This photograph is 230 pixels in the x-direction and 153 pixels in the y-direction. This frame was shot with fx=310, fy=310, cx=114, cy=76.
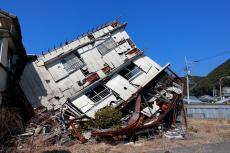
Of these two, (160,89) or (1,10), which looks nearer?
(1,10)

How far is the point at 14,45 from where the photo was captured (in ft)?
67.1

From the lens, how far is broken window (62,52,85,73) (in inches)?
947

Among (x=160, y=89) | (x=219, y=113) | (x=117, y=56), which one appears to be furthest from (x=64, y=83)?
(x=219, y=113)

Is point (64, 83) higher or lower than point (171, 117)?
higher

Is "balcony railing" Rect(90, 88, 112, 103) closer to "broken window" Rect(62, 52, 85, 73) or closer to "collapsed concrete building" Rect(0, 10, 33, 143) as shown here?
"broken window" Rect(62, 52, 85, 73)

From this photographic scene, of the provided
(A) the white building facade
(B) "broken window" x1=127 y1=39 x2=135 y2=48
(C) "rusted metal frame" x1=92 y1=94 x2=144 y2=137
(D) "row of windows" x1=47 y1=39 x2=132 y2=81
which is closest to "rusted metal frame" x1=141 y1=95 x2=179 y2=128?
(C) "rusted metal frame" x1=92 y1=94 x2=144 y2=137

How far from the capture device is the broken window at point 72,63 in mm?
24047

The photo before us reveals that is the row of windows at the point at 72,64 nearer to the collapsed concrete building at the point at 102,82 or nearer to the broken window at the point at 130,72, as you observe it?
the collapsed concrete building at the point at 102,82

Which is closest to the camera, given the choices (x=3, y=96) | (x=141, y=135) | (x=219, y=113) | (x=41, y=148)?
(x=41, y=148)

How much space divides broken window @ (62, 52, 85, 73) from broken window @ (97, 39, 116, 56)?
2.03 m

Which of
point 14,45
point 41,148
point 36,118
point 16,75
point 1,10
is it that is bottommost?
point 41,148

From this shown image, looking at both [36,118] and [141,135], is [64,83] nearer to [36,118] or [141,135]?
[36,118]

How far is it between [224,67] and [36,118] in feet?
304

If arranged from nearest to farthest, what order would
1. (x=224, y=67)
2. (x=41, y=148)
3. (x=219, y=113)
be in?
(x=41, y=148) < (x=219, y=113) < (x=224, y=67)
